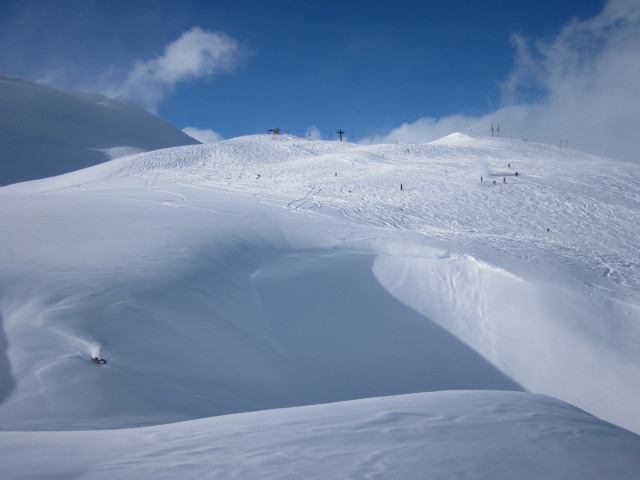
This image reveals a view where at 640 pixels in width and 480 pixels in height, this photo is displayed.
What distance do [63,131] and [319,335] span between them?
6567 centimetres

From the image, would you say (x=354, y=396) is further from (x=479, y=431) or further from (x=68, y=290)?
(x=68, y=290)

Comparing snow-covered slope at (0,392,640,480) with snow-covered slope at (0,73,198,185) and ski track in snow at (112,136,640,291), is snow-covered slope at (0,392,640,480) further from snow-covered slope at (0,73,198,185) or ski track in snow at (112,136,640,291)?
snow-covered slope at (0,73,198,185)

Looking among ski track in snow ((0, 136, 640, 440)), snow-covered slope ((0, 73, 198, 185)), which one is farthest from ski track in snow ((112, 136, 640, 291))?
snow-covered slope ((0, 73, 198, 185))

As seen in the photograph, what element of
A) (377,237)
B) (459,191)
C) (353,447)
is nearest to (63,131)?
(459,191)

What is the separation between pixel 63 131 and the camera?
57.9 meters

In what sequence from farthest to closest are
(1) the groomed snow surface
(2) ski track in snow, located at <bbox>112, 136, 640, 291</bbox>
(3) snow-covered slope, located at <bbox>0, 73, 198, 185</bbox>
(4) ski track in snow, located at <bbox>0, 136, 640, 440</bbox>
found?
(3) snow-covered slope, located at <bbox>0, 73, 198, 185</bbox>
(2) ski track in snow, located at <bbox>112, 136, 640, 291</bbox>
(4) ski track in snow, located at <bbox>0, 136, 640, 440</bbox>
(1) the groomed snow surface

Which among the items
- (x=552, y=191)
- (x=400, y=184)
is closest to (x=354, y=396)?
(x=400, y=184)

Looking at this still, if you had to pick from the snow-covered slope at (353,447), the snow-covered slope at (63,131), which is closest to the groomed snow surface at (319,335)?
the snow-covered slope at (353,447)

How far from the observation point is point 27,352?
4.81 meters

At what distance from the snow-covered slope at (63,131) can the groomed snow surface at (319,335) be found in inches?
1503

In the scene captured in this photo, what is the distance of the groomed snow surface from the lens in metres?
3.09

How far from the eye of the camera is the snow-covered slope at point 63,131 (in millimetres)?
46125

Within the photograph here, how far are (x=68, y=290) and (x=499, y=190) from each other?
18.6 metres

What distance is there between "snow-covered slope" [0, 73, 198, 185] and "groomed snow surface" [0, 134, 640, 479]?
3817 centimetres
